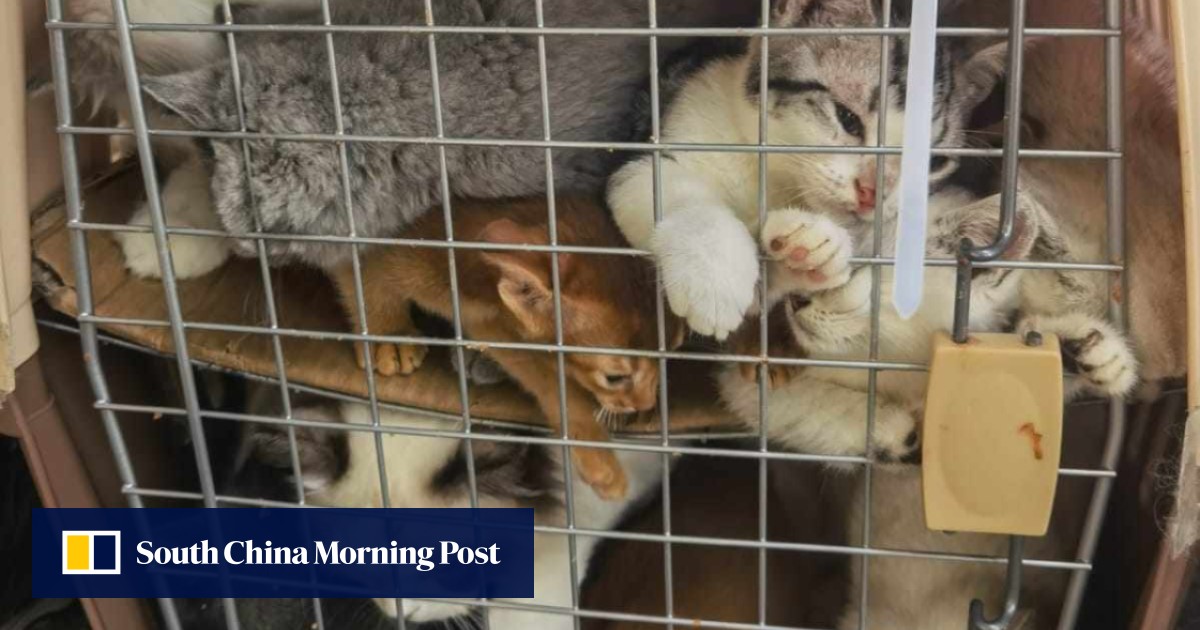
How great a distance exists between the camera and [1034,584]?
2.81 ft

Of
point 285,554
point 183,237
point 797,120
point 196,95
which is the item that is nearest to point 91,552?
point 285,554

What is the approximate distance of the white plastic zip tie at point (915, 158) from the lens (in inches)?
22.7

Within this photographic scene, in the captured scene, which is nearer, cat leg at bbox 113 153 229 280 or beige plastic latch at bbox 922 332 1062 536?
beige plastic latch at bbox 922 332 1062 536

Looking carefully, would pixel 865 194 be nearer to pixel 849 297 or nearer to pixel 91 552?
pixel 849 297

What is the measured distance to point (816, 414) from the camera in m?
0.79

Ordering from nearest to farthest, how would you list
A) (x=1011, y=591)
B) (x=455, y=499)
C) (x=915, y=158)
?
(x=915, y=158) → (x=1011, y=591) → (x=455, y=499)

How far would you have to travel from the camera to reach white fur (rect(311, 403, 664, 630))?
91 centimetres

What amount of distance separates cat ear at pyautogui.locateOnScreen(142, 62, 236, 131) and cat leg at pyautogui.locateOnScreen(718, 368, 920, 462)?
42 cm

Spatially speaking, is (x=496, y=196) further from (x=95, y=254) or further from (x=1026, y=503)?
(x=1026, y=503)


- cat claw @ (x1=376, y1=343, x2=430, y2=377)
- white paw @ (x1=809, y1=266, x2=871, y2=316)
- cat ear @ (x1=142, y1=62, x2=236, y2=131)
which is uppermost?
cat ear @ (x1=142, y1=62, x2=236, y2=131)

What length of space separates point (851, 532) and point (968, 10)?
16.9 inches

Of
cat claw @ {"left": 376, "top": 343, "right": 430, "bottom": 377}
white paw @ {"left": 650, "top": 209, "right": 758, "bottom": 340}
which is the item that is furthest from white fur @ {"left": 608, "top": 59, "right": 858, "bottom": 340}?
cat claw @ {"left": 376, "top": 343, "right": 430, "bottom": 377}

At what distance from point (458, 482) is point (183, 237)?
1.03 feet

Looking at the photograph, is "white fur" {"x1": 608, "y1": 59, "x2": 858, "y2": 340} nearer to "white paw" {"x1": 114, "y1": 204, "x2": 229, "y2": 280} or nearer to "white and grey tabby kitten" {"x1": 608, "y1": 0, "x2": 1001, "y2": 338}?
"white and grey tabby kitten" {"x1": 608, "y1": 0, "x2": 1001, "y2": 338}
